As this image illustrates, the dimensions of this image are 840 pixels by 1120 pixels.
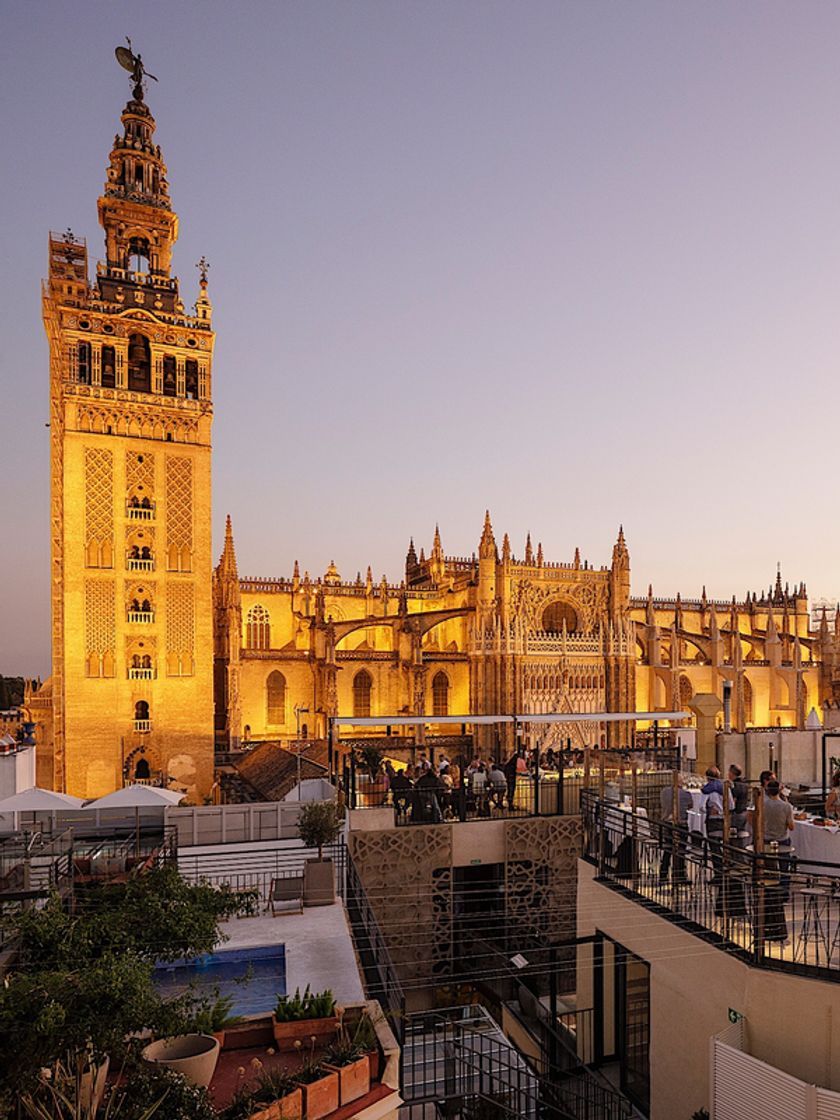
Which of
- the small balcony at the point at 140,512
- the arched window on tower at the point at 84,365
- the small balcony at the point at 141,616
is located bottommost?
the small balcony at the point at 141,616

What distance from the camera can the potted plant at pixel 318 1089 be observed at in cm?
629

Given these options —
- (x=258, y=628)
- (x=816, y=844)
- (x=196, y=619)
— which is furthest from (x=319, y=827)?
(x=258, y=628)

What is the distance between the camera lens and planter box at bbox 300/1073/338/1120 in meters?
6.29

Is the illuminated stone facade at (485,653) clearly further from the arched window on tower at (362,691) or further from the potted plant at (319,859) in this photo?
the potted plant at (319,859)

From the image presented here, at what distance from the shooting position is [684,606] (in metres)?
54.1

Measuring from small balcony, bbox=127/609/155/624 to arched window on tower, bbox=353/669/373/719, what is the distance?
1214cm

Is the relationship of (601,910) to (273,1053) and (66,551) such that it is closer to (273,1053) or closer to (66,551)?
(273,1053)

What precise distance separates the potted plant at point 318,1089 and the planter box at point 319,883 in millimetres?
7316

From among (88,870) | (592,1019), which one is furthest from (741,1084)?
(88,870)

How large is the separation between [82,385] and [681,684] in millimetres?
37711

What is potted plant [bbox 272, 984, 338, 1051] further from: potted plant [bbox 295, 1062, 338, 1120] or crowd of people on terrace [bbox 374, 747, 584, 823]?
crowd of people on terrace [bbox 374, 747, 584, 823]

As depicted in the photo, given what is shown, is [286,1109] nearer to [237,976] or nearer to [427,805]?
[237,976]

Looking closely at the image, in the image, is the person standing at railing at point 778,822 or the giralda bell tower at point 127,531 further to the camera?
the giralda bell tower at point 127,531

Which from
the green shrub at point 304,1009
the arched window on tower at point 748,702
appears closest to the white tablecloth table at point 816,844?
the green shrub at point 304,1009
